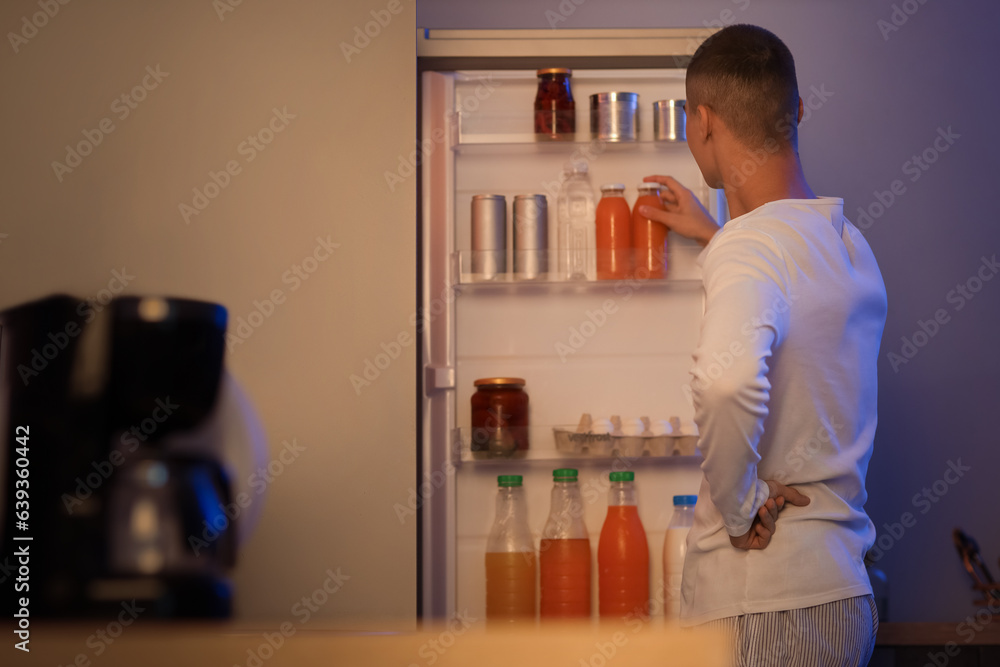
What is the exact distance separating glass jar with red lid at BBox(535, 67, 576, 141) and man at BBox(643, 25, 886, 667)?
708mm

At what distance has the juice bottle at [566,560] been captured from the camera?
1674 millimetres

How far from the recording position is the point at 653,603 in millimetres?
1688

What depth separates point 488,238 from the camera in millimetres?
1713

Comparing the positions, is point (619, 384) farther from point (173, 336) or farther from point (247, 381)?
point (173, 336)

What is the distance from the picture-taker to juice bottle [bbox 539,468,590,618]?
65.9 inches

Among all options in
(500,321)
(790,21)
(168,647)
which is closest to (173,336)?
(500,321)

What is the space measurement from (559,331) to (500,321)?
115 millimetres

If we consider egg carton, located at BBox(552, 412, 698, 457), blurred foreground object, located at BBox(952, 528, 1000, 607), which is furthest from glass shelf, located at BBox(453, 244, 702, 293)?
blurred foreground object, located at BBox(952, 528, 1000, 607)

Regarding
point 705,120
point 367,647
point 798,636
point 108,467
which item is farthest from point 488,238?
point 367,647

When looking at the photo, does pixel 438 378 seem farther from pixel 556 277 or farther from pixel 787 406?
pixel 787 406

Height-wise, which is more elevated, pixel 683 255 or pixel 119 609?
pixel 683 255

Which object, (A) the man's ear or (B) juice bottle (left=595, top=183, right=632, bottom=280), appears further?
(B) juice bottle (left=595, top=183, right=632, bottom=280)

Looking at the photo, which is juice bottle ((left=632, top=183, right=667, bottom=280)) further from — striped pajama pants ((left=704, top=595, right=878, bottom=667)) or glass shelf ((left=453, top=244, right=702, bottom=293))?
striped pajama pants ((left=704, top=595, right=878, bottom=667))

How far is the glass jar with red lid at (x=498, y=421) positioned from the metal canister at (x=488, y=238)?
0.66ft
